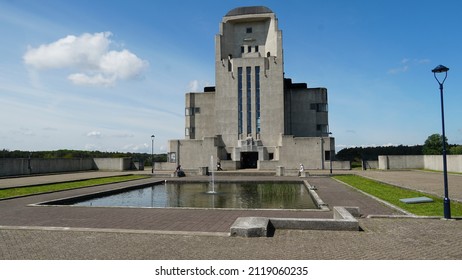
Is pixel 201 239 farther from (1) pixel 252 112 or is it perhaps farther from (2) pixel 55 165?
(1) pixel 252 112

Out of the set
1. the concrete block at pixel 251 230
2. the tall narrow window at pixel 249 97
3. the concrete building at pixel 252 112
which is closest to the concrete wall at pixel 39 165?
the concrete building at pixel 252 112

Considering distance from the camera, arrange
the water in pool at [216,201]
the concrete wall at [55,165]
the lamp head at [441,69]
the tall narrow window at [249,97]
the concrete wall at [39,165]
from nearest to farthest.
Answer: the lamp head at [441,69], the water in pool at [216,201], the concrete wall at [39,165], the concrete wall at [55,165], the tall narrow window at [249,97]

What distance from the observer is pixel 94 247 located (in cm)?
767

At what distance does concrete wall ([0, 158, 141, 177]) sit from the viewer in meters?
35.2

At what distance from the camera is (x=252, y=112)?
52719 millimetres

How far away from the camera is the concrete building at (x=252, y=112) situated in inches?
1917

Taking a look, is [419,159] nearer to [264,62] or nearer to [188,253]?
[264,62]

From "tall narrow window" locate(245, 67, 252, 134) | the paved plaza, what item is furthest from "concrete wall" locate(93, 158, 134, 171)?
the paved plaza

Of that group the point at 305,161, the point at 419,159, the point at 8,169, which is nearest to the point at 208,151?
the point at 305,161

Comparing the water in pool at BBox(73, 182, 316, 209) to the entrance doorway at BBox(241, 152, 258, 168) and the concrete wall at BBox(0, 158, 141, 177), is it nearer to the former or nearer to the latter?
the concrete wall at BBox(0, 158, 141, 177)

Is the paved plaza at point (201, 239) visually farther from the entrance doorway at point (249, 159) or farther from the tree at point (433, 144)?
the tree at point (433, 144)
